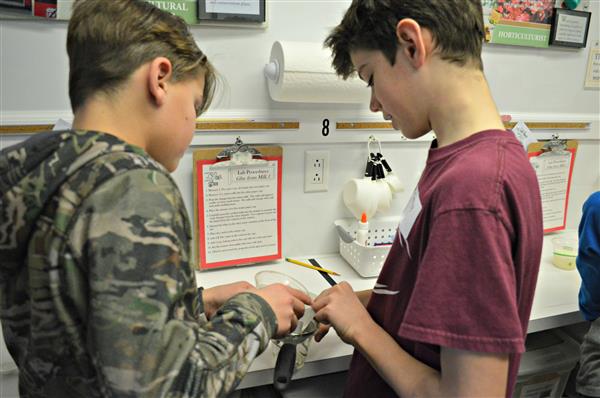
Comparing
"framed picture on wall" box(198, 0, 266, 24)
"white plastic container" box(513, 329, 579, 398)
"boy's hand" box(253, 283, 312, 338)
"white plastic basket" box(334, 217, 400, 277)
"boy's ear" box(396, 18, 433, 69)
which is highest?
"framed picture on wall" box(198, 0, 266, 24)

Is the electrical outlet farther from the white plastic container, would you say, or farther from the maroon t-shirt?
the white plastic container

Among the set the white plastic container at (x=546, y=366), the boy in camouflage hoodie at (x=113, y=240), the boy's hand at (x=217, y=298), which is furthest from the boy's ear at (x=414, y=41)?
the white plastic container at (x=546, y=366)

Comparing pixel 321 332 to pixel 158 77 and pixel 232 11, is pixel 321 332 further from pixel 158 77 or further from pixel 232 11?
pixel 232 11

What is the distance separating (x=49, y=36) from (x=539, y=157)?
150 centimetres

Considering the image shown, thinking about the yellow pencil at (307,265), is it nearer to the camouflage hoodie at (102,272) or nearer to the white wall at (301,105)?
the white wall at (301,105)

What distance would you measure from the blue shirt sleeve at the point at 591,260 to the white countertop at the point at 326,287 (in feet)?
0.19

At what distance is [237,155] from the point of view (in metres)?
1.17

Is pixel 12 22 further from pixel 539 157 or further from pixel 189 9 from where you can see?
pixel 539 157

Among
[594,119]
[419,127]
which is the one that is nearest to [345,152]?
[419,127]

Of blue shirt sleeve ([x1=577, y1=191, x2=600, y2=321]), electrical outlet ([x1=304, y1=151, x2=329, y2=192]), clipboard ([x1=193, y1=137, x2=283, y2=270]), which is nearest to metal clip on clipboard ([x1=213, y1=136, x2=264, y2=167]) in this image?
clipboard ([x1=193, y1=137, x2=283, y2=270])

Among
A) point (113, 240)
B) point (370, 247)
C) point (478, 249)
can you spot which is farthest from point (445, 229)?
point (370, 247)

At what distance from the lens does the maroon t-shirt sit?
55 centimetres

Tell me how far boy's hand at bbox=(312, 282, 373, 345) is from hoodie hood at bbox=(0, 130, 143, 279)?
46 centimetres

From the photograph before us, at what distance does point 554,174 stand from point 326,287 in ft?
3.21
